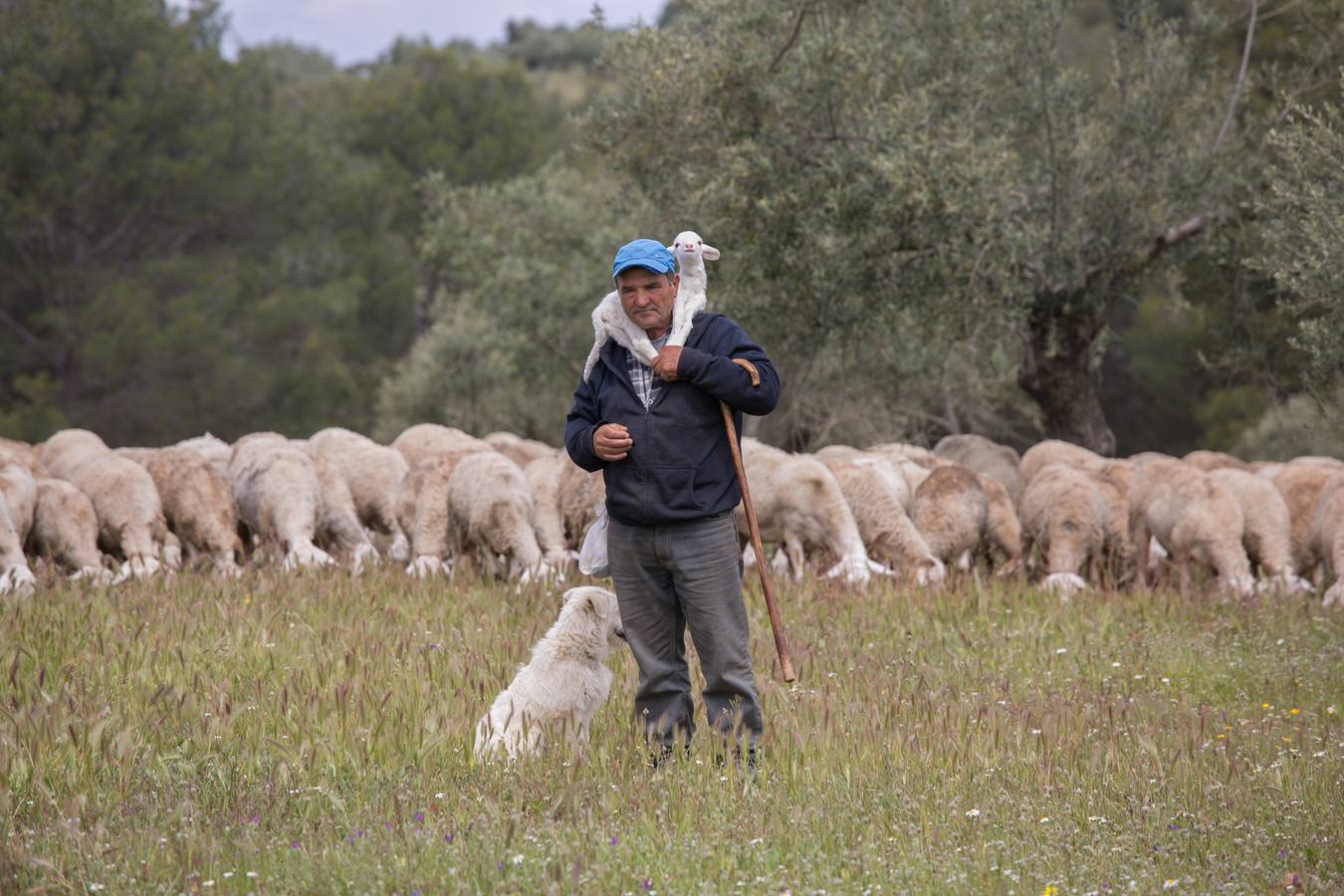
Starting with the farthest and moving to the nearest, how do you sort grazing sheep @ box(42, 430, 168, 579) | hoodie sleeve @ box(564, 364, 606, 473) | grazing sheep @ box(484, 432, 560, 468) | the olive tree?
1. grazing sheep @ box(484, 432, 560, 468)
2. the olive tree
3. grazing sheep @ box(42, 430, 168, 579)
4. hoodie sleeve @ box(564, 364, 606, 473)

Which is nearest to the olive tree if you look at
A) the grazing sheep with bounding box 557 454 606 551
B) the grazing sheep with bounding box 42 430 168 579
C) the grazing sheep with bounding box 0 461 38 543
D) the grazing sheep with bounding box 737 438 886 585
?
the grazing sheep with bounding box 737 438 886 585

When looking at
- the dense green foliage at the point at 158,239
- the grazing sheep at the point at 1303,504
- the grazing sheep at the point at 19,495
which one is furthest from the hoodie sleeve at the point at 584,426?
the dense green foliage at the point at 158,239

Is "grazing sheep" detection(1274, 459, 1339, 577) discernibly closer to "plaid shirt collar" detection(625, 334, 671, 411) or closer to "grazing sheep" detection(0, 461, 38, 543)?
"plaid shirt collar" detection(625, 334, 671, 411)

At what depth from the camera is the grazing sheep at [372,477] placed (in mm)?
15586

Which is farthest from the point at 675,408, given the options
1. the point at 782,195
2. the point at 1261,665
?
the point at 782,195

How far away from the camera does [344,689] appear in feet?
22.7

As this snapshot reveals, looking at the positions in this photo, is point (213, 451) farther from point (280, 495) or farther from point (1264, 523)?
point (1264, 523)

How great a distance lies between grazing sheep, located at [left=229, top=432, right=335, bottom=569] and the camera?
13.5 meters

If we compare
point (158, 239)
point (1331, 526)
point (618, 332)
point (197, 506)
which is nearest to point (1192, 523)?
point (1331, 526)

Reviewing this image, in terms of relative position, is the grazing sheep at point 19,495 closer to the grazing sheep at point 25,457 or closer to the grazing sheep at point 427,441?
the grazing sheep at point 25,457

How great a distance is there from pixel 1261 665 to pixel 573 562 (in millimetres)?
5570

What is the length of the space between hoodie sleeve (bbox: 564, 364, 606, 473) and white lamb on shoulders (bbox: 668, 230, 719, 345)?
0.48 meters

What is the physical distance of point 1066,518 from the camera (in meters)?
13.6

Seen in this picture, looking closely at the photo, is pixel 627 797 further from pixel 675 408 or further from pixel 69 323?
pixel 69 323
